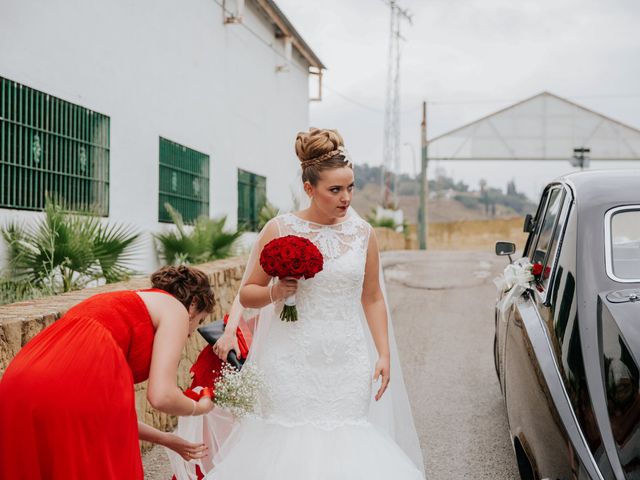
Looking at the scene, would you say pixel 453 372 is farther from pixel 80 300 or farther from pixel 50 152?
pixel 50 152

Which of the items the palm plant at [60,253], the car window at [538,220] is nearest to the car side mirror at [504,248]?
the car window at [538,220]

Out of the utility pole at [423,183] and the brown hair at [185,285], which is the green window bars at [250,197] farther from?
the utility pole at [423,183]

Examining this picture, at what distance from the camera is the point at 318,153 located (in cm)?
362

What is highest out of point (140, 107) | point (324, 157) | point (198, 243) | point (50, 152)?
point (140, 107)

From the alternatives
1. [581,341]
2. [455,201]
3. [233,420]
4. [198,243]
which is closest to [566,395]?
[581,341]

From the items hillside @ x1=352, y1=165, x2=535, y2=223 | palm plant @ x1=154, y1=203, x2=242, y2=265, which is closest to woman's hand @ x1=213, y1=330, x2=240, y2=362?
palm plant @ x1=154, y1=203, x2=242, y2=265

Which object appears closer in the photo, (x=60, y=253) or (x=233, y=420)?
(x=233, y=420)

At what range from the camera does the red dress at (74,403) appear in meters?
2.52

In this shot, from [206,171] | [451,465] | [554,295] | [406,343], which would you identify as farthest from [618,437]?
[206,171]

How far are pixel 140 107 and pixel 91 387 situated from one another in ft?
28.7

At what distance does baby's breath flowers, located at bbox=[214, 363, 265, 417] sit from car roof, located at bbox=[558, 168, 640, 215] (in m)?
1.92

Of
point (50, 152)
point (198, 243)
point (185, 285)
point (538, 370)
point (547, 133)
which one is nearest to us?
point (185, 285)

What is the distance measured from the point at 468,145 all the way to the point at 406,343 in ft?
71.0

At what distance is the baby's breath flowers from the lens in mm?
3328
